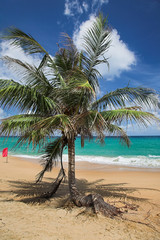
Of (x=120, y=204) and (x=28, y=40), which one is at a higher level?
(x=28, y=40)

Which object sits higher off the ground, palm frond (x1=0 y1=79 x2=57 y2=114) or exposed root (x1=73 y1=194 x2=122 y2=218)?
palm frond (x1=0 y1=79 x2=57 y2=114)

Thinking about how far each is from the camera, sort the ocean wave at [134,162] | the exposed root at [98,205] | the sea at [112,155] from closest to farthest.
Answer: the exposed root at [98,205] < the sea at [112,155] < the ocean wave at [134,162]

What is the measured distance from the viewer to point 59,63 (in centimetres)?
549

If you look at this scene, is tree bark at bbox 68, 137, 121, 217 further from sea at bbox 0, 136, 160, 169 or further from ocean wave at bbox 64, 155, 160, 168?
ocean wave at bbox 64, 155, 160, 168

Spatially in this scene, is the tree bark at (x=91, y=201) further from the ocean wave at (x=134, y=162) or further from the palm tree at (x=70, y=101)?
the ocean wave at (x=134, y=162)

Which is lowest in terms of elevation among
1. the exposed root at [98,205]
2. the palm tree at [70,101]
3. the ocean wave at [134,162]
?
the ocean wave at [134,162]

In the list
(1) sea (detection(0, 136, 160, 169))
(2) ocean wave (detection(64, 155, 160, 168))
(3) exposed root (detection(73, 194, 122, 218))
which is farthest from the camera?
(2) ocean wave (detection(64, 155, 160, 168))

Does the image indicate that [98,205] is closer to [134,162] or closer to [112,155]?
[134,162]

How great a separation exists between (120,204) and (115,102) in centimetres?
318

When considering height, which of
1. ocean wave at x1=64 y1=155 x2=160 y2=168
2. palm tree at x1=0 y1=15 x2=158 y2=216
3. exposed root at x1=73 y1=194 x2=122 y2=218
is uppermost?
palm tree at x1=0 y1=15 x2=158 y2=216

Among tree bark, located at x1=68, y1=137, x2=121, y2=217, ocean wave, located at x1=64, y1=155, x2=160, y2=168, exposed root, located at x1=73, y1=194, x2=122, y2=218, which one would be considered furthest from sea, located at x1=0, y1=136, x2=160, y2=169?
exposed root, located at x1=73, y1=194, x2=122, y2=218

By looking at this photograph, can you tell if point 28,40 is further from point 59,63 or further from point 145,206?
point 145,206

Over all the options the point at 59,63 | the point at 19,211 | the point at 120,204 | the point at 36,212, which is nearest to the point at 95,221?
the point at 36,212

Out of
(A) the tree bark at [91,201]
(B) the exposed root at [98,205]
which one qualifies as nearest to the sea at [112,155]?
(A) the tree bark at [91,201]
